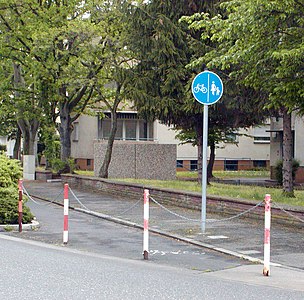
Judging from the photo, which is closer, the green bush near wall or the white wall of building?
the green bush near wall

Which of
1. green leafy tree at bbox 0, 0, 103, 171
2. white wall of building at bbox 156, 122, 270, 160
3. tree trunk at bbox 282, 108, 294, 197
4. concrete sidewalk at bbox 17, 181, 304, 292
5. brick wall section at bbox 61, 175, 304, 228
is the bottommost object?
concrete sidewalk at bbox 17, 181, 304, 292

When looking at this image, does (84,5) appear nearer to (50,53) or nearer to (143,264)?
(50,53)

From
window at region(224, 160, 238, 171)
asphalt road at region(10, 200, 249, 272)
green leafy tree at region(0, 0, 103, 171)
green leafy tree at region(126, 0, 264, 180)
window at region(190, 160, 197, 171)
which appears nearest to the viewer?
asphalt road at region(10, 200, 249, 272)

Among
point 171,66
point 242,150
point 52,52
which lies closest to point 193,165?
point 242,150

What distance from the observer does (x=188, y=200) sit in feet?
60.6

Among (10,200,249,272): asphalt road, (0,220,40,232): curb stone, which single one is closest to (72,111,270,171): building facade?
(10,200,249,272): asphalt road

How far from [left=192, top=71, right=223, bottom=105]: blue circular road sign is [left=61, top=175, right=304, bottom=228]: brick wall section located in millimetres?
2942

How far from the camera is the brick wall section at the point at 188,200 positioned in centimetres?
1461

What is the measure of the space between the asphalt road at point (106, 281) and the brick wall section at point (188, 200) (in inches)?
185

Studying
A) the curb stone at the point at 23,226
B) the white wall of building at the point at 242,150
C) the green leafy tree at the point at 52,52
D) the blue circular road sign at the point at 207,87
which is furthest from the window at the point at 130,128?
the blue circular road sign at the point at 207,87

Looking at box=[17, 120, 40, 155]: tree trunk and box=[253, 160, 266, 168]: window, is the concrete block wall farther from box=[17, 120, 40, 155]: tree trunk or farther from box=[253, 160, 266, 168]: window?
box=[253, 160, 266, 168]: window

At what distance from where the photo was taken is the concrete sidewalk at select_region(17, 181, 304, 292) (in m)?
A: 9.87

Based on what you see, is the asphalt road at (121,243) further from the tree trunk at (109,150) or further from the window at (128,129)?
the window at (128,129)

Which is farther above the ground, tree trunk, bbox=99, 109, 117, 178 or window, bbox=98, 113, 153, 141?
window, bbox=98, 113, 153, 141
